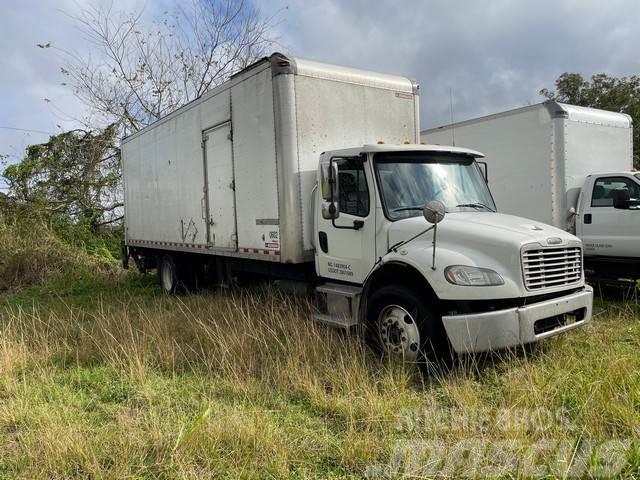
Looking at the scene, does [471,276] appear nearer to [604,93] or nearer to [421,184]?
[421,184]

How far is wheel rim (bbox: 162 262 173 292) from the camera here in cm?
1076

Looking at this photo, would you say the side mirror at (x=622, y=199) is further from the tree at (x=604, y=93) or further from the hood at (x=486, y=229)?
the tree at (x=604, y=93)

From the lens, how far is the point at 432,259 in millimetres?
4754

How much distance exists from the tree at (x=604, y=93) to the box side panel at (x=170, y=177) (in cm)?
2238

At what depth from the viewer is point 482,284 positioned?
4.52 m

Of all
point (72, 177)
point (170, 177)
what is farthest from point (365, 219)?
point (72, 177)

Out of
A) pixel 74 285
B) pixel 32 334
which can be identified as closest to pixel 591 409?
pixel 32 334

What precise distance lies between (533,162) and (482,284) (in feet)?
17.2

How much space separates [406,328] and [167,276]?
288 inches

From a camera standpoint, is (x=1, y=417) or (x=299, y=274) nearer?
(x=1, y=417)

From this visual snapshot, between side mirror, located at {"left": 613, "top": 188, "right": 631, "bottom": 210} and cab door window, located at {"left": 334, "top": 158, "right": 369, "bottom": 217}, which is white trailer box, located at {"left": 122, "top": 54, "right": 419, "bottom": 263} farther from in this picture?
side mirror, located at {"left": 613, "top": 188, "right": 631, "bottom": 210}

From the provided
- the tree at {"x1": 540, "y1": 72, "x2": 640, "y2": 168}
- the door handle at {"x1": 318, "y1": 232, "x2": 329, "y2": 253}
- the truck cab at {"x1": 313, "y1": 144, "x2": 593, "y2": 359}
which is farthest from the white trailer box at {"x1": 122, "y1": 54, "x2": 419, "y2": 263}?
the tree at {"x1": 540, "y1": 72, "x2": 640, "y2": 168}

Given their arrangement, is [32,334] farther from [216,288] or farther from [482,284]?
[482,284]

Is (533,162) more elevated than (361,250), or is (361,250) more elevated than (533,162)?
(533,162)
